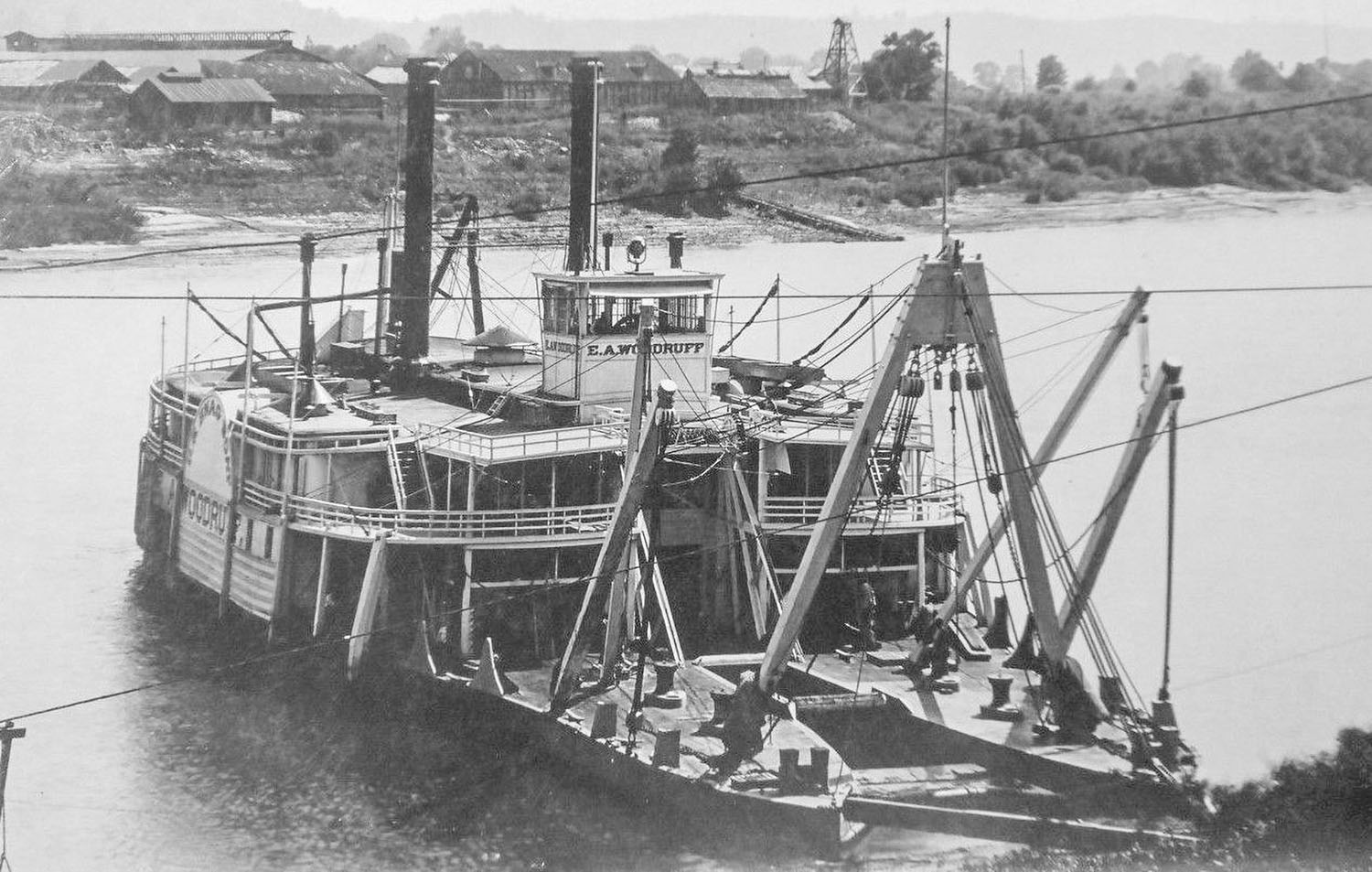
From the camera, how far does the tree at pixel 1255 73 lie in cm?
2173

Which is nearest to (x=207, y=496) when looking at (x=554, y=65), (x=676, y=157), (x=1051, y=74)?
(x=554, y=65)

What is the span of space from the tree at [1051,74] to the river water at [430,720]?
Answer: 300 cm

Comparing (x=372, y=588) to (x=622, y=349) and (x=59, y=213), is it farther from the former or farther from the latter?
(x=59, y=213)

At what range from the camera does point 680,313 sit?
71.9ft

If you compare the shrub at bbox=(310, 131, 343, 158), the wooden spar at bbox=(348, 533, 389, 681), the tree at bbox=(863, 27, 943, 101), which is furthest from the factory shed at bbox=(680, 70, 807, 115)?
the wooden spar at bbox=(348, 533, 389, 681)

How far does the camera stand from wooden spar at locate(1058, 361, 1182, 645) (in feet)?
55.0

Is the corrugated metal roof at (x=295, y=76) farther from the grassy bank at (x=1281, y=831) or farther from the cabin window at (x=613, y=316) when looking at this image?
the grassy bank at (x=1281, y=831)

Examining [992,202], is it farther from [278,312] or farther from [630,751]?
[278,312]

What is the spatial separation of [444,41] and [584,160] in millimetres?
6635

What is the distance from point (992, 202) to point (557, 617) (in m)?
13.1

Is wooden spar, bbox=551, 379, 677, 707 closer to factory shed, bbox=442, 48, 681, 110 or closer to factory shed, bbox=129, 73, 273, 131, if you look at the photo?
factory shed, bbox=442, 48, 681, 110

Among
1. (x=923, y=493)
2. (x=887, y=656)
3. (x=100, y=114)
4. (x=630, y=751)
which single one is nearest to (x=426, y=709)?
(x=630, y=751)

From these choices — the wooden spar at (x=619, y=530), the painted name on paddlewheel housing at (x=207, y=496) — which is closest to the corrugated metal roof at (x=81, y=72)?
the painted name on paddlewheel housing at (x=207, y=496)

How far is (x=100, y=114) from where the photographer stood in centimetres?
2952
